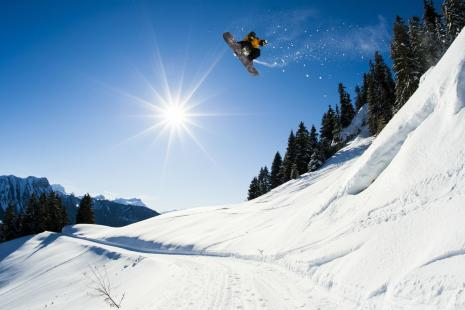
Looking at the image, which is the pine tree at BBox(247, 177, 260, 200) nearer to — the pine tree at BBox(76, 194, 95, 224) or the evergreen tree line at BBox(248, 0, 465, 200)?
the evergreen tree line at BBox(248, 0, 465, 200)

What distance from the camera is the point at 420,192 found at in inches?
424

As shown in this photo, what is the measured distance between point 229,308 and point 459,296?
516cm

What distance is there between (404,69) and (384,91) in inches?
920

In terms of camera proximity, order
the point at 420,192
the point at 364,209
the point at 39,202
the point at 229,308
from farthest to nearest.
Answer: the point at 39,202, the point at 364,209, the point at 420,192, the point at 229,308

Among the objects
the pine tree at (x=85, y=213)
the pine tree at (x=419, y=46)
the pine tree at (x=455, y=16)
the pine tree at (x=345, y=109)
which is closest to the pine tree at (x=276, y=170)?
the pine tree at (x=345, y=109)

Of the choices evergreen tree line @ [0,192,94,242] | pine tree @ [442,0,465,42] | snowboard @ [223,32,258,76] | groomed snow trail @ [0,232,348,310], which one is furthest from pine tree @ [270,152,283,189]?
snowboard @ [223,32,258,76]

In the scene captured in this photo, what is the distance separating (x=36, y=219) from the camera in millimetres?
63688

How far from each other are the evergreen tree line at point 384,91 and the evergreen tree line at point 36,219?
38509 millimetres

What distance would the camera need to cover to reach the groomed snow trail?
937cm

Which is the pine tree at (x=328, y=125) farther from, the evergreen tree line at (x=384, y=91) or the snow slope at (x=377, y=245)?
the snow slope at (x=377, y=245)

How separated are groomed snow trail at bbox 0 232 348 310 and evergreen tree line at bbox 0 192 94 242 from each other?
83.9 feet

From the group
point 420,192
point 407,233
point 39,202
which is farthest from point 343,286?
point 39,202

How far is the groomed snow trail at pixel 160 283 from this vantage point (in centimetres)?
937

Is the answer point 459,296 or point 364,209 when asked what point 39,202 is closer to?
point 364,209
